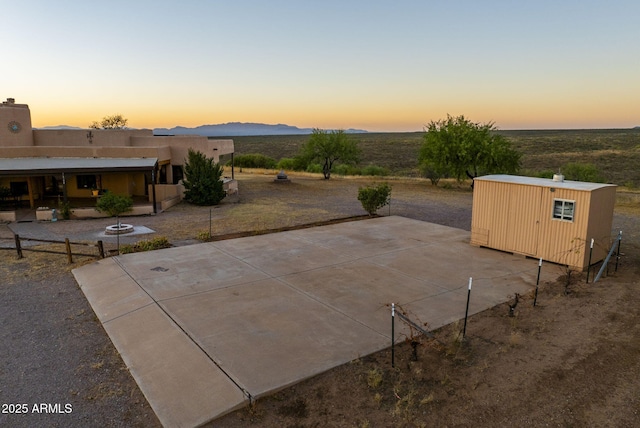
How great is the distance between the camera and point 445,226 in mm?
18672

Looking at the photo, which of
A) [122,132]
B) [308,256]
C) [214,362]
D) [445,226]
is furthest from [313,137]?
[214,362]

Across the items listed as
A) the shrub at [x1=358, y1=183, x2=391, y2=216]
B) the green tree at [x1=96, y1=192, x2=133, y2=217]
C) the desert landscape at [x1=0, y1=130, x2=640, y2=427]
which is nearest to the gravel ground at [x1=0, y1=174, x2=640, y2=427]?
the desert landscape at [x1=0, y1=130, x2=640, y2=427]

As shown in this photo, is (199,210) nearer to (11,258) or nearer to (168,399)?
(11,258)

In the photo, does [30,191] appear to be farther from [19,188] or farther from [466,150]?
[466,150]

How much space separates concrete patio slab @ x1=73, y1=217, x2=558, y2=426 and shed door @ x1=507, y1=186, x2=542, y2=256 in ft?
1.43

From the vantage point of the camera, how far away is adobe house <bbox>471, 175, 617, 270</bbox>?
1227 centimetres

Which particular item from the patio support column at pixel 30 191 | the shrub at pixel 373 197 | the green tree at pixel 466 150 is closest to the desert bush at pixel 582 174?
the green tree at pixel 466 150

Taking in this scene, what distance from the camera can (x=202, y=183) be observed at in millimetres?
25094

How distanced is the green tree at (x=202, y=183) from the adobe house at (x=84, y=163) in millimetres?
1197

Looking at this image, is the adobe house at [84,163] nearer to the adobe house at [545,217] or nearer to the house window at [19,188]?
the house window at [19,188]

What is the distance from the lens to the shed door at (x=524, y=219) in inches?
521

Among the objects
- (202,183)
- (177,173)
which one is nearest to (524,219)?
(202,183)

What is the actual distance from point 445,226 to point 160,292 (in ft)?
40.7

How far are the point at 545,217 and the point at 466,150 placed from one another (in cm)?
2001
